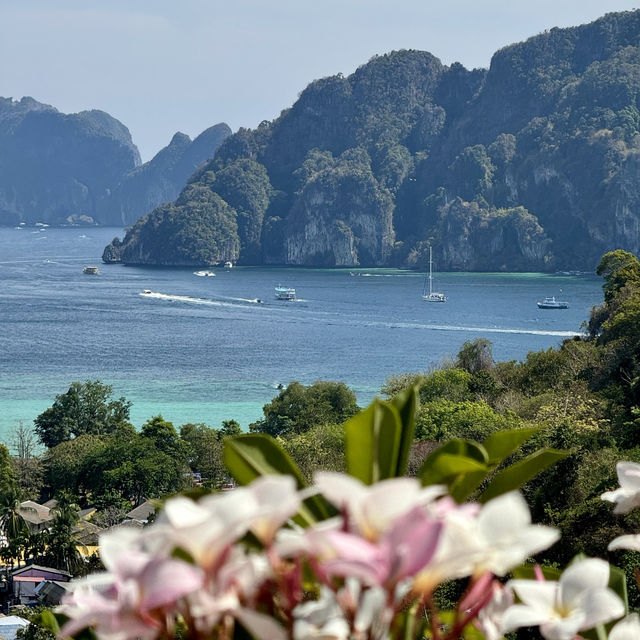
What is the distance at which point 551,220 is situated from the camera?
12006 cm

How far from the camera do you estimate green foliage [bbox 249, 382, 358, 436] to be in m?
29.5

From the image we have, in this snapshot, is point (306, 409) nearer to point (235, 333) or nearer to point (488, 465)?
point (235, 333)

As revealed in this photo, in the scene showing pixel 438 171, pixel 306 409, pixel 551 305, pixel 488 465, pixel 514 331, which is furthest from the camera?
pixel 438 171

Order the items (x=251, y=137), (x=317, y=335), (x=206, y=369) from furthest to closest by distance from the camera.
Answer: (x=251, y=137) → (x=317, y=335) → (x=206, y=369)

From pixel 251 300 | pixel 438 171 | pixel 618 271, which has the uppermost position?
pixel 438 171

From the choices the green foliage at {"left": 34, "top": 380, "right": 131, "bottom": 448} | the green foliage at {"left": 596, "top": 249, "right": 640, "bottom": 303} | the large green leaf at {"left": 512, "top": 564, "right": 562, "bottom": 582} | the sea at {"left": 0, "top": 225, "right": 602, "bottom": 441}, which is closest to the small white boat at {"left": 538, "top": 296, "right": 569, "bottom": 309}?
the sea at {"left": 0, "top": 225, "right": 602, "bottom": 441}

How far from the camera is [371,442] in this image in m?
1.02

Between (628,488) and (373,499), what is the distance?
467 millimetres

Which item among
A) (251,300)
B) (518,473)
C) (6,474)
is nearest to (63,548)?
(6,474)

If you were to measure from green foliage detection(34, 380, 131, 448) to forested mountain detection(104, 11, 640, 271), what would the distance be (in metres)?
A: 85.6

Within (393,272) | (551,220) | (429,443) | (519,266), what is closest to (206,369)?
(429,443)

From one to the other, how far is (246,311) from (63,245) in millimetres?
90873

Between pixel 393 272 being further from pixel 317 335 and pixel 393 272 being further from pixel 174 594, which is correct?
pixel 174 594

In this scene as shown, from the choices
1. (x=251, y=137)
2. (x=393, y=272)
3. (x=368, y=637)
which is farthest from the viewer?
(x=251, y=137)
